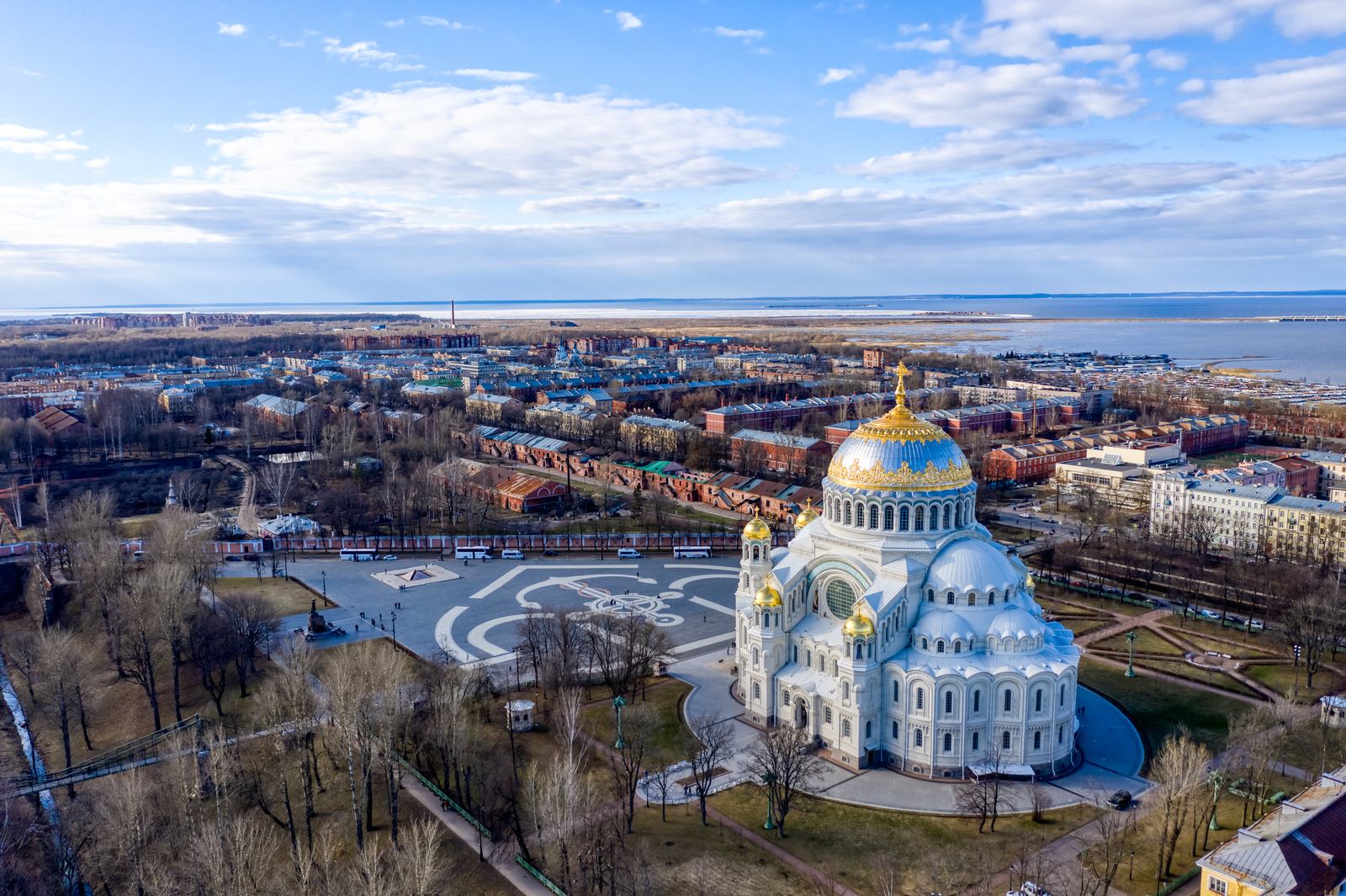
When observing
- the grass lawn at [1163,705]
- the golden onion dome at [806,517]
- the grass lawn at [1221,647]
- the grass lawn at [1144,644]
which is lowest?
the grass lawn at [1163,705]

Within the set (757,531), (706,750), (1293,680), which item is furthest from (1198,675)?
(706,750)

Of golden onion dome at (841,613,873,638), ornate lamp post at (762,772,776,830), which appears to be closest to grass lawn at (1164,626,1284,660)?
golden onion dome at (841,613,873,638)

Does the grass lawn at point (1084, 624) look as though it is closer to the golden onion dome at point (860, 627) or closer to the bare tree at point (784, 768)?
the golden onion dome at point (860, 627)

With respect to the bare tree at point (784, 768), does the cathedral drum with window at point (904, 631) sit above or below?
above

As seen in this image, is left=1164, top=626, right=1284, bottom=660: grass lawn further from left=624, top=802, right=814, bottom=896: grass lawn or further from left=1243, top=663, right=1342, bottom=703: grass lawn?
left=624, top=802, right=814, bottom=896: grass lawn

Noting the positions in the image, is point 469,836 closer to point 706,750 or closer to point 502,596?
point 706,750

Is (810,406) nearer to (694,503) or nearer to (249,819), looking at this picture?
(694,503)

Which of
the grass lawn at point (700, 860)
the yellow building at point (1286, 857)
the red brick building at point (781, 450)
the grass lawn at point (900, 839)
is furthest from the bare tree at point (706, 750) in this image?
the red brick building at point (781, 450)
